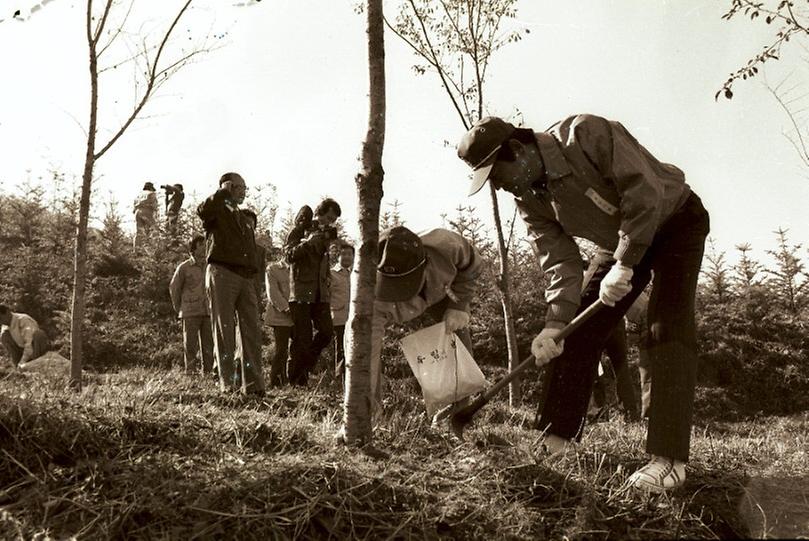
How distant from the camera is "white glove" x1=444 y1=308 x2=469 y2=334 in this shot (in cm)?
435

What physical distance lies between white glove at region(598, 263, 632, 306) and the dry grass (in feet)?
2.30

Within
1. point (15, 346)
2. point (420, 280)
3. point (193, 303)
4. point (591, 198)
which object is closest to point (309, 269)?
point (193, 303)

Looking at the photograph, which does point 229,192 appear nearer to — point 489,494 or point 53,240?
point 489,494

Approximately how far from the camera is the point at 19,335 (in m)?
9.58

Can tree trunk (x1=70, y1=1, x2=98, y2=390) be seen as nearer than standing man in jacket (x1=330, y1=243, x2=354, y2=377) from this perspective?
Yes

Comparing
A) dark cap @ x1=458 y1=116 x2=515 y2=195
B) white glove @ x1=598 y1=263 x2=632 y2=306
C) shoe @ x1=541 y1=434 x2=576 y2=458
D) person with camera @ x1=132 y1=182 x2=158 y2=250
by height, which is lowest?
shoe @ x1=541 y1=434 x2=576 y2=458

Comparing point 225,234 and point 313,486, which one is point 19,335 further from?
point 313,486

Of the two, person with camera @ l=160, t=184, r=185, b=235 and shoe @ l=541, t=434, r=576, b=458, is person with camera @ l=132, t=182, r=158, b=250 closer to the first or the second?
person with camera @ l=160, t=184, r=185, b=235

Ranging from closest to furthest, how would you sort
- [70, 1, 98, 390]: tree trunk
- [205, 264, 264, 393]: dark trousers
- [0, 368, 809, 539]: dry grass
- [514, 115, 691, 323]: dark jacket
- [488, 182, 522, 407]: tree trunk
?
1. [0, 368, 809, 539]: dry grass
2. [514, 115, 691, 323]: dark jacket
3. [205, 264, 264, 393]: dark trousers
4. [70, 1, 98, 390]: tree trunk
5. [488, 182, 522, 407]: tree trunk

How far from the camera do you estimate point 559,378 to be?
323 centimetres

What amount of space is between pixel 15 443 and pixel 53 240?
531 inches

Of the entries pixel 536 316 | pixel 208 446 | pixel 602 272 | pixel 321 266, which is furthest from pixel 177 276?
pixel 602 272

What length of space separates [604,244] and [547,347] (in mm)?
548

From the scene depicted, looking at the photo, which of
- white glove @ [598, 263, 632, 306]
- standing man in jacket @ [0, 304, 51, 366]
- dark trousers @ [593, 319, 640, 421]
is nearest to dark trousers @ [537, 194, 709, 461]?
white glove @ [598, 263, 632, 306]
